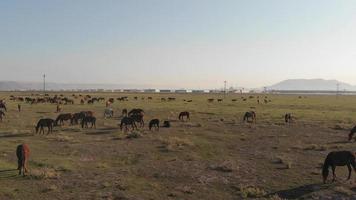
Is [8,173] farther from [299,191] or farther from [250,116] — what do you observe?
[250,116]

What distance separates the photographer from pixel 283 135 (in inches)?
1497

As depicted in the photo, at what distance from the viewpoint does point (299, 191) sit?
19391 millimetres

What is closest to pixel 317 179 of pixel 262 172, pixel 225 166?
pixel 262 172

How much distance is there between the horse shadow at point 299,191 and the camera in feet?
61.3

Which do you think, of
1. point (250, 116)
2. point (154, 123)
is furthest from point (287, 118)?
point (154, 123)

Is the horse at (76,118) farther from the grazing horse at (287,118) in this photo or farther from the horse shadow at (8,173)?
the horse shadow at (8,173)

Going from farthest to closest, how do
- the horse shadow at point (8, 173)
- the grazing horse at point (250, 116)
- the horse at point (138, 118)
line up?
the grazing horse at point (250, 116) → the horse at point (138, 118) → the horse shadow at point (8, 173)

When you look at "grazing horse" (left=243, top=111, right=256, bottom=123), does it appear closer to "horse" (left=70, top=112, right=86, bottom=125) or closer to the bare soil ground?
the bare soil ground

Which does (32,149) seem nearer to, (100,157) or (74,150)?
(74,150)

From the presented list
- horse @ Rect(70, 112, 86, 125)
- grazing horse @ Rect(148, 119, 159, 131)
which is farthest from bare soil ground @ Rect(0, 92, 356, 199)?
horse @ Rect(70, 112, 86, 125)

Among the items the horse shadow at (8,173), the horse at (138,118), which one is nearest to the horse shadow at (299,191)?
the horse shadow at (8,173)

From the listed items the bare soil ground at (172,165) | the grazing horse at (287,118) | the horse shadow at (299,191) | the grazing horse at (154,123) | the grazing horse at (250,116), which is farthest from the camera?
the grazing horse at (250,116)

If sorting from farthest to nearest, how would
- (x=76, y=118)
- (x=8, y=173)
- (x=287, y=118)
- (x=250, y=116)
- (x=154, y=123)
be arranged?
(x=250, y=116), (x=287, y=118), (x=76, y=118), (x=154, y=123), (x=8, y=173)

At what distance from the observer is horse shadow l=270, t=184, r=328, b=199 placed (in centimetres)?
1869
